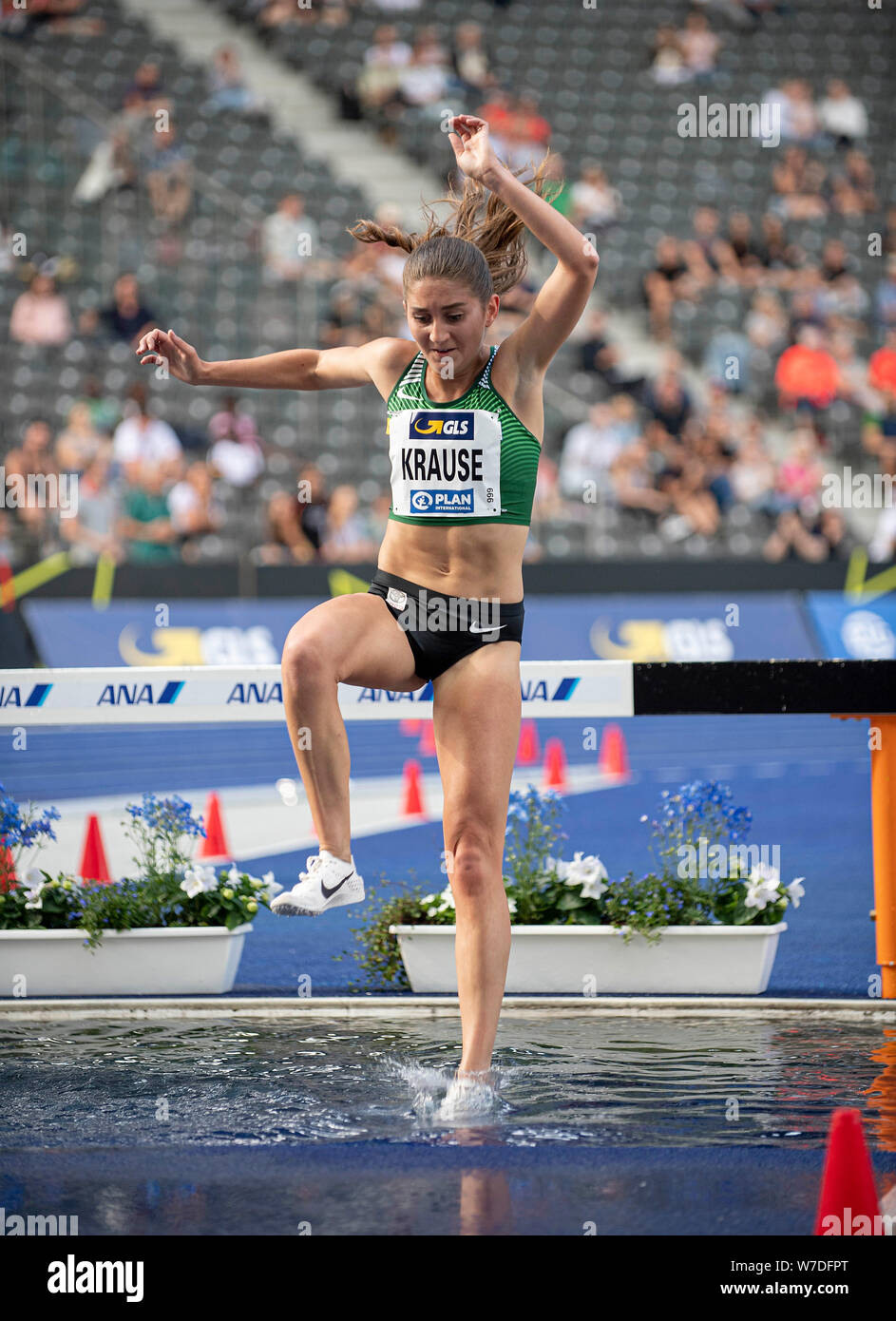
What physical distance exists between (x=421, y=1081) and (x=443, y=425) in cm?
185

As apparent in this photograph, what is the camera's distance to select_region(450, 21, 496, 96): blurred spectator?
19.4 m

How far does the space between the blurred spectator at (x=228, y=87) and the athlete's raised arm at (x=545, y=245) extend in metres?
15.8

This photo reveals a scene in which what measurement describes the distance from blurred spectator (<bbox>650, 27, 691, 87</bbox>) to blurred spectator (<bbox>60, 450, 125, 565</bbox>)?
1045 cm

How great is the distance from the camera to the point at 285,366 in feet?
15.3

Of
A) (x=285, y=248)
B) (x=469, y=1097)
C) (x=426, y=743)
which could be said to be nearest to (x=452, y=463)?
(x=469, y=1097)

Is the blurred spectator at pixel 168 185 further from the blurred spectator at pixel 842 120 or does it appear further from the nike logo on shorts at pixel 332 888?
the nike logo on shorts at pixel 332 888

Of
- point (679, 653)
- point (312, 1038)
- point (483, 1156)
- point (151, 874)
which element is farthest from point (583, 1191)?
point (679, 653)

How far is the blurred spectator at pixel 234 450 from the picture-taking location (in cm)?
1537

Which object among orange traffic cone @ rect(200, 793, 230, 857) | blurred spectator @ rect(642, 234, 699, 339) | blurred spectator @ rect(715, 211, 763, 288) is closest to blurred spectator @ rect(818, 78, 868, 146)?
blurred spectator @ rect(715, 211, 763, 288)

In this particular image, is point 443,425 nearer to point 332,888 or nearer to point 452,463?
point 452,463

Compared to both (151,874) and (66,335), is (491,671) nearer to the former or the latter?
(151,874)
